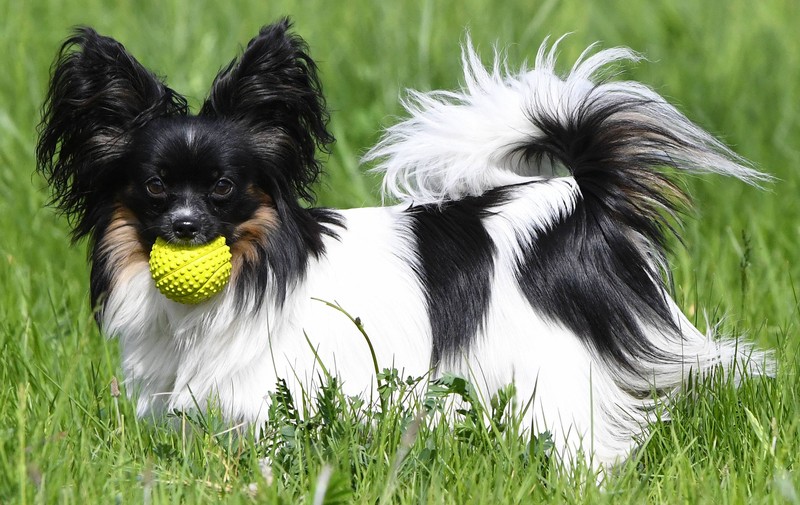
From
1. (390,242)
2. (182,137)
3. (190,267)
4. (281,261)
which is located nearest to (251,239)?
(281,261)

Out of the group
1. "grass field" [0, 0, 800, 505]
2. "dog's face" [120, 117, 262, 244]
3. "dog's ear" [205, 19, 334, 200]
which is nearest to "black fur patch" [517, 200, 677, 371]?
"grass field" [0, 0, 800, 505]

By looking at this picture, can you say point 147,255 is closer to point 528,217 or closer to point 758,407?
point 528,217

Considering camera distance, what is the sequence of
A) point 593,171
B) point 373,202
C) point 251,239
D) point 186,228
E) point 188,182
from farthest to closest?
point 373,202, point 593,171, point 251,239, point 188,182, point 186,228

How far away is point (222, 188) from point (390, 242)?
67 cm

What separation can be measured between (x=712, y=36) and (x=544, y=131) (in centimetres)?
452

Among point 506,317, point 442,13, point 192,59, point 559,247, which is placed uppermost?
point 442,13

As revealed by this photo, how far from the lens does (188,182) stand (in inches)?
134

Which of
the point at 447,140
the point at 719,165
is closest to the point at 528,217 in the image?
the point at 447,140

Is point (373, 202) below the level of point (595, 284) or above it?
above

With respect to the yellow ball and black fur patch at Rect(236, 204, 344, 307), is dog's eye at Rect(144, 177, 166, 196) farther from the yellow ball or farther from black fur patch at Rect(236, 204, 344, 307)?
black fur patch at Rect(236, 204, 344, 307)

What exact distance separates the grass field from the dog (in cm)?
20

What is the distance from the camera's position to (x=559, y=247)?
3740mm

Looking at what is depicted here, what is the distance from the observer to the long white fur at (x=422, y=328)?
11.8ft

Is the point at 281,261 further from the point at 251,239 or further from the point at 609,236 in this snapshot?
the point at 609,236
